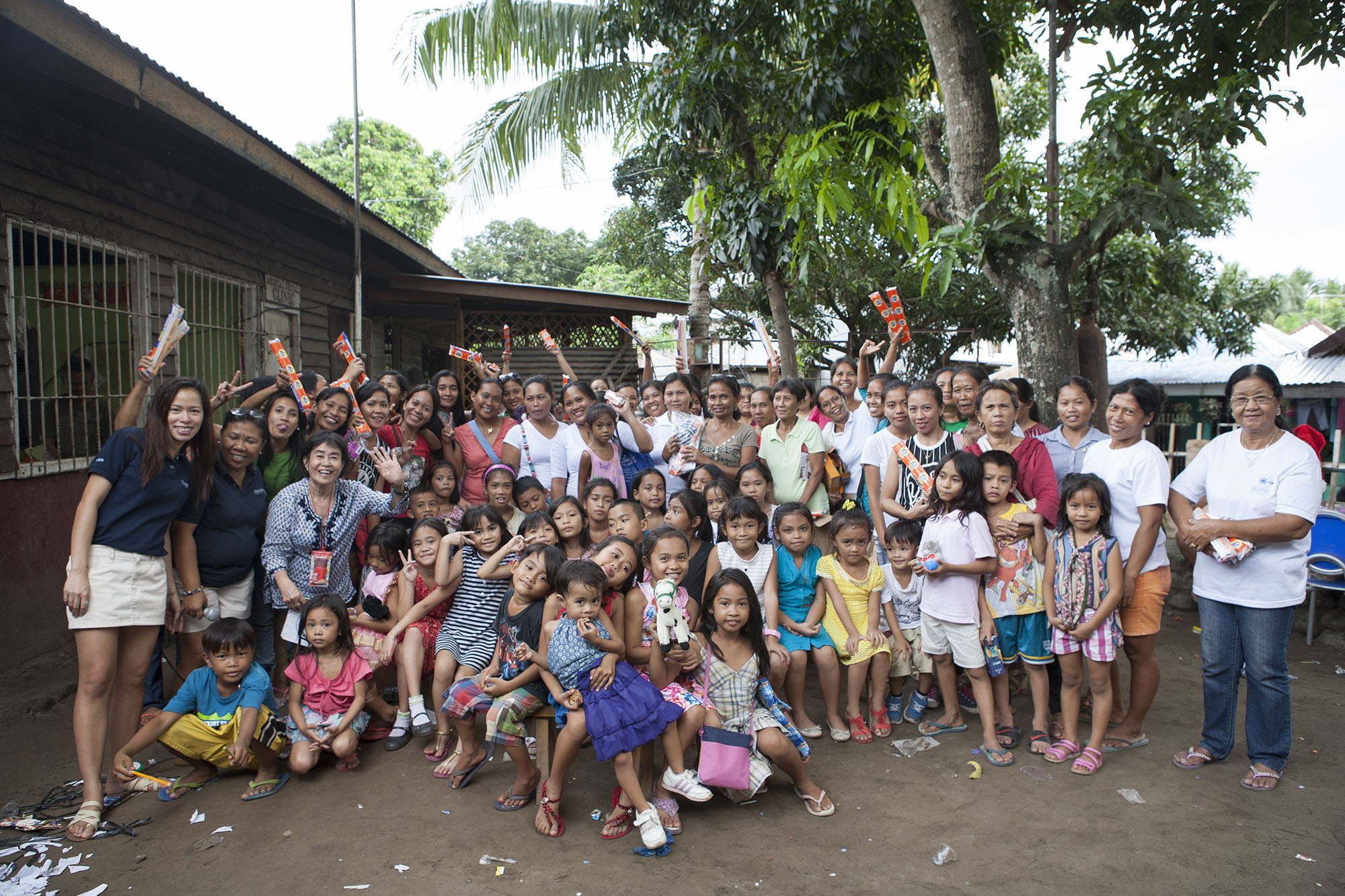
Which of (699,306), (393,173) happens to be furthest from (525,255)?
(699,306)

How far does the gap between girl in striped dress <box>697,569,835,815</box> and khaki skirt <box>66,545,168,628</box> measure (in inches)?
85.3

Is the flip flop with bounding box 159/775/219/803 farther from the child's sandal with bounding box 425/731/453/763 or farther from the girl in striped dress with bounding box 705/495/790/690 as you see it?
the girl in striped dress with bounding box 705/495/790/690

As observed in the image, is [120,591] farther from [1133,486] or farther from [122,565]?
[1133,486]

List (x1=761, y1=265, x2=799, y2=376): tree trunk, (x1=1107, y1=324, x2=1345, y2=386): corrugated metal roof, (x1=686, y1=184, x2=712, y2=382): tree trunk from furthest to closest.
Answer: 1. (x1=1107, y1=324, x2=1345, y2=386): corrugated metal roof
2. (x1=686, y1=184, x2=712, y2=382): tree trunk
3. (x1=761, y1=265, x2=799, y2=376): tree trunk

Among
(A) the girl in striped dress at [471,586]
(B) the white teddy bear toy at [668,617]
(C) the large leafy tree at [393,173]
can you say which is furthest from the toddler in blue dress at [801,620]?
(C) the large leafy tree at [393,173]

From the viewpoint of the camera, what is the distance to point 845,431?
482 centimetres

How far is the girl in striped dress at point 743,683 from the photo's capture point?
3139 mm

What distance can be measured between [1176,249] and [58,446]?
12841mm

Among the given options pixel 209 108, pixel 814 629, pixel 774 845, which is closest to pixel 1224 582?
pixel 814 629

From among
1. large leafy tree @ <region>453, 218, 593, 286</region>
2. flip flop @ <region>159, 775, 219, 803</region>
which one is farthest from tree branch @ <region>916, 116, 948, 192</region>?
large leafy tree @ <region>453, 218, 593, 286</region>

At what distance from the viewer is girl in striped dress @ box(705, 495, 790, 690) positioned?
12.2 feet

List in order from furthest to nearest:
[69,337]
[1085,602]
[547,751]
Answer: [69,337] < [1085,602] < [547,751]

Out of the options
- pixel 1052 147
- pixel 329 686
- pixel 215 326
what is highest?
pixel 1052 147

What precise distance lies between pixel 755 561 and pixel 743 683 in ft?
2.26
